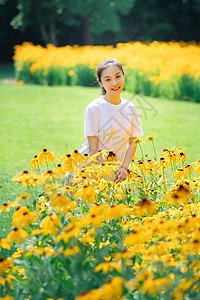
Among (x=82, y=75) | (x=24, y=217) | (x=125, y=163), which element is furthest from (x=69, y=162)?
(x=82, y=75)

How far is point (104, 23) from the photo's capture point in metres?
22.7

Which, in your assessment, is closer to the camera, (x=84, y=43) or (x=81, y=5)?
(x=81, y=5)

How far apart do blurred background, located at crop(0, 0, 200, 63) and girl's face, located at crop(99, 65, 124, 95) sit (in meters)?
17.7

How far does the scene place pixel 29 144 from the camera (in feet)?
22.4

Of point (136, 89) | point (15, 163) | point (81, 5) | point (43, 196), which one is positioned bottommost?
point (15, 163)

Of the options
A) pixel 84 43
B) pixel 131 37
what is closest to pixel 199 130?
pixel 84 43

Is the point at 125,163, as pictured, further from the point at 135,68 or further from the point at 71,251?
the point at 135,68

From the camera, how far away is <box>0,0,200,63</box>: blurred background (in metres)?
21.2

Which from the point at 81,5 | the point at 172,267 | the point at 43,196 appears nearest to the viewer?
the point at 172,267

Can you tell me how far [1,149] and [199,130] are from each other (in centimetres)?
352

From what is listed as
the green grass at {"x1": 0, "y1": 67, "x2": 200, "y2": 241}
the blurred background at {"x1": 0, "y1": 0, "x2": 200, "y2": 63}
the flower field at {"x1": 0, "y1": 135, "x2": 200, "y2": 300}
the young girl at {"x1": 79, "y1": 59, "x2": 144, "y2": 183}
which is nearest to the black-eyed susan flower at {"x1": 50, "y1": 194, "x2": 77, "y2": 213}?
the flower field at {"x1": 0, "y1": 135, "x2": 200, "y2": 300}

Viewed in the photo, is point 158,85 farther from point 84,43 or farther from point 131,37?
point 131,37

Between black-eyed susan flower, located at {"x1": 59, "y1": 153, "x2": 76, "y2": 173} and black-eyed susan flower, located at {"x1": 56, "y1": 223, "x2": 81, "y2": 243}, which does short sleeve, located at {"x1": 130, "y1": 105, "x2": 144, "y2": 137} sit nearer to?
black-eyed susan flower, located at {"x1": 59, "y1": 153, "x2": 76, "y2": 173}

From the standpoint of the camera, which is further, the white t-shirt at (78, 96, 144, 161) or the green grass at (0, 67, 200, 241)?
the green grass at (0, 67, 200, 241)
